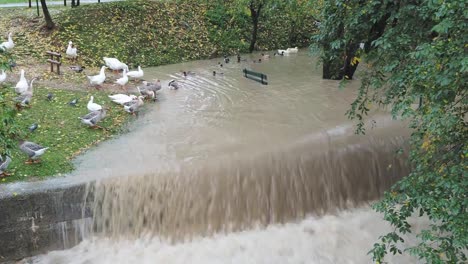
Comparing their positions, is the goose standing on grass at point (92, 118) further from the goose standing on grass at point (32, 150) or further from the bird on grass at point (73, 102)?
the goose standing on grass at point (32, 150)

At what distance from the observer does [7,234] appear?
24.8 ft

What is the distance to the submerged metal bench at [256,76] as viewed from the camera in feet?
49.3

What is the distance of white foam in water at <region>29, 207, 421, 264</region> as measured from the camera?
307 inches

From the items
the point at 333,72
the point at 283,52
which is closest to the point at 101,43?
the point at 283,52

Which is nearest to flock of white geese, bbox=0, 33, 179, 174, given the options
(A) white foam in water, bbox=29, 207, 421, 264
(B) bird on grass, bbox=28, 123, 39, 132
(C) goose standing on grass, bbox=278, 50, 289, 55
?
(B) bird on grass, bbox=28, 123, 39, 132

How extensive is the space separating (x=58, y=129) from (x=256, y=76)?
7474 mm

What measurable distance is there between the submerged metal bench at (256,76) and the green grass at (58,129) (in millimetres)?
5209

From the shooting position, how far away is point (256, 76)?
15562mm

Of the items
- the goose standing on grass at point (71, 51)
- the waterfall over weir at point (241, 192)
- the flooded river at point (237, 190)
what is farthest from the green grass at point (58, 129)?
the goose standing on grass at point (71, 51)

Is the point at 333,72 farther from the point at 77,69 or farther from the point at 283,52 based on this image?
the point at 77,69

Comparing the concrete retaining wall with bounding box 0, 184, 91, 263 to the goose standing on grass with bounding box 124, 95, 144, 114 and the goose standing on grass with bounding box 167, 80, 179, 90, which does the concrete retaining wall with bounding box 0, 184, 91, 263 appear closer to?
the goose standing on grass with bounding box 124, 95, 144, 114

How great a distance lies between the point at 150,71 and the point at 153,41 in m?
2.45

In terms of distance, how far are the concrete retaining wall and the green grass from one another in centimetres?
60

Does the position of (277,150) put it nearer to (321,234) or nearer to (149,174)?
(321,234)
